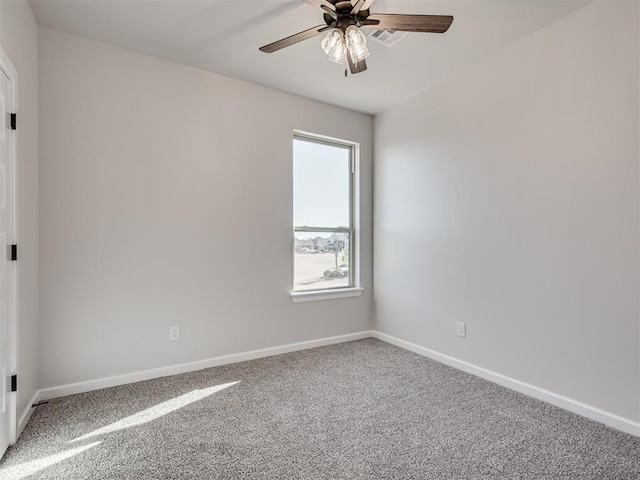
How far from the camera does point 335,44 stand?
2.01 metres

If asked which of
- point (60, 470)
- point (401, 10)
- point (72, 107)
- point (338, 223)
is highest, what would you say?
point (401, 10)

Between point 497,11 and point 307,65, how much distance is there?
55.1 inches

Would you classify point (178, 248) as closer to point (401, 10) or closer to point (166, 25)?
point (166, 25)

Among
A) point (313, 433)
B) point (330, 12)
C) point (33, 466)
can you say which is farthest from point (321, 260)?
point (33, 466)

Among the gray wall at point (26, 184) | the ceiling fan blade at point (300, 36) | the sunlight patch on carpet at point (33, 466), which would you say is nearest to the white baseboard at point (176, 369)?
the gray wall at point (26, 184)

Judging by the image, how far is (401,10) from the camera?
7.30ft

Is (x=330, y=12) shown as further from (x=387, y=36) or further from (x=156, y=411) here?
(x=156, y=411)

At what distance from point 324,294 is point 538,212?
2.05 metres

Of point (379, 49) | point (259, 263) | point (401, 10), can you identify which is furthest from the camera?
point (259, 263)

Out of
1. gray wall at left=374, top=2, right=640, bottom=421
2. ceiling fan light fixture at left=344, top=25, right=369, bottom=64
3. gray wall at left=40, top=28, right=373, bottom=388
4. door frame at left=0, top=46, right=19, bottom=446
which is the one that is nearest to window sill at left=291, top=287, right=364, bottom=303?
gray wall at left=40, top=28, right=373, bottom=388

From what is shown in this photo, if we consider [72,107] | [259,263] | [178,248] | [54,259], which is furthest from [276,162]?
[54,259]

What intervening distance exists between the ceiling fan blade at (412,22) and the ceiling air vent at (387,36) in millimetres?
632

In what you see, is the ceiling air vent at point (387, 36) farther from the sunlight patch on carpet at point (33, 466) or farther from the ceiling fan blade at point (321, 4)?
the sunlight patch on carpet at point (33, 466)

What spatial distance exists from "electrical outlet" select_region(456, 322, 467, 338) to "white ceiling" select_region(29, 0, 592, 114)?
2160mm
